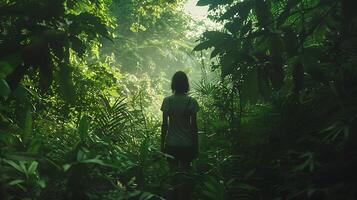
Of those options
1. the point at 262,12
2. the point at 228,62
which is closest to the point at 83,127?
the point at 228,62

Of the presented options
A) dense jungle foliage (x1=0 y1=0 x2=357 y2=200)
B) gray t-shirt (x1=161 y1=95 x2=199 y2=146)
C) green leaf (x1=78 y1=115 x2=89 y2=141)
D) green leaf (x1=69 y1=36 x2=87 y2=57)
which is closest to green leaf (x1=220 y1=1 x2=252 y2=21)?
dense jungle foliage (x1=0 y1=0 x2=357 y2=200)

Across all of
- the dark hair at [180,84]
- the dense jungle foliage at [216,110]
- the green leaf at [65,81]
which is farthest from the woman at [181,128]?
the green leaf at [65,81]

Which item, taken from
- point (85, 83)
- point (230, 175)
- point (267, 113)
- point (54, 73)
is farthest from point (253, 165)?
point (54, 73)

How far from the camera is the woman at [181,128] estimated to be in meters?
4.43

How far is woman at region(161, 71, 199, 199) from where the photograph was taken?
4434mm

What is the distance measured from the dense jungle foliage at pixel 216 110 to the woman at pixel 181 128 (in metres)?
0.16

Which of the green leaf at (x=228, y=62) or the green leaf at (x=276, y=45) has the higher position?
the green leaf at (x=276, y=45)

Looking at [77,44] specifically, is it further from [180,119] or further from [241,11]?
[180,119]

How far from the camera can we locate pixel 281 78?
5.95 feet

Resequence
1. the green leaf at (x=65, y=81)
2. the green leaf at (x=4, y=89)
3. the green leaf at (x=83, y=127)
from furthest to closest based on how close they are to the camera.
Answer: the green leaf at (x=83, y=127) < the green leaf at (x=65, y=81) < the green leaf at (x=4, y=89)

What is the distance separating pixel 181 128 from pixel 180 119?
0.34ft

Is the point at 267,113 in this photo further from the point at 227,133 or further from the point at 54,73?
the point at 54,73

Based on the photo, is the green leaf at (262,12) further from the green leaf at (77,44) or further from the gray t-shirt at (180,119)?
the gray t-shirt at (180,119)

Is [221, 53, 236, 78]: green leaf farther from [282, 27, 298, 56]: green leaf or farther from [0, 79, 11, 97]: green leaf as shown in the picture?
[0, 79, 11, 97]: green leaf
